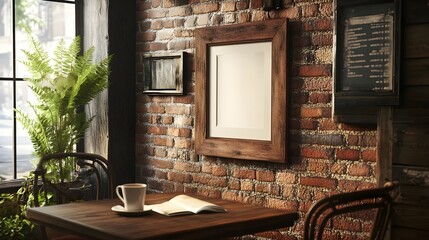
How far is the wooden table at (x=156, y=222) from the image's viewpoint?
226 centimetres

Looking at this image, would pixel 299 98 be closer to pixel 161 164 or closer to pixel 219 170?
pixel 219 170

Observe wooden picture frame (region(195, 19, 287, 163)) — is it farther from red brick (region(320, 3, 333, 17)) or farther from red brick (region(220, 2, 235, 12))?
red brick (region(320, 3, 333, 17))

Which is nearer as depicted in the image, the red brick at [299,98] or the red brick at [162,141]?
the red brick at [299,98]

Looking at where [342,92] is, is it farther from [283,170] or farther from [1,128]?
[1,128]

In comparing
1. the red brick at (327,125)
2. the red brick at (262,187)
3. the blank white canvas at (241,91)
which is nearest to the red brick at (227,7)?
the blank white canvas at (241,91)

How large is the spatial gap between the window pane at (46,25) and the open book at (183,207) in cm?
185

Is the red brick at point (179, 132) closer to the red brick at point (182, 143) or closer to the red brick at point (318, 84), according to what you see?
the red brick at point (182, 143)

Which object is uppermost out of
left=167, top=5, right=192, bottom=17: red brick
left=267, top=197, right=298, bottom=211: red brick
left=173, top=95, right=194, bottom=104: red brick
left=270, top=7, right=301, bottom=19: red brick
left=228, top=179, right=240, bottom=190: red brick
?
left=167, top=5, right=192, bottom=17: red brick

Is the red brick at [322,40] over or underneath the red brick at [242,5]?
underneath

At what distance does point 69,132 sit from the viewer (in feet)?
13.1

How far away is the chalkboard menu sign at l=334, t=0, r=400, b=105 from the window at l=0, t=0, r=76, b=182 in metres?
2.02

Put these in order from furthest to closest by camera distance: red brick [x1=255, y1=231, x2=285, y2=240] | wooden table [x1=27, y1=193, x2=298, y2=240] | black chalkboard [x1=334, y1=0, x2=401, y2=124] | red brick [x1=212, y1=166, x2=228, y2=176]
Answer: red brick [x1=212, y1=166, x2=228, y2=176] → red brick [x1=255, y1=231, x2=285, y2=240] → black chalkboard [x1=334, y1=0, x2=401, y2=124] → wooden table [x1=27, y1=193, x2=298, y2=240]

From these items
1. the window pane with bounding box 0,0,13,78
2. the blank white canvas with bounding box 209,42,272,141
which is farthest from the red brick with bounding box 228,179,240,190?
the window pane with bounding box 0,0,13,78

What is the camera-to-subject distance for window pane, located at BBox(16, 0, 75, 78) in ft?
13.6
